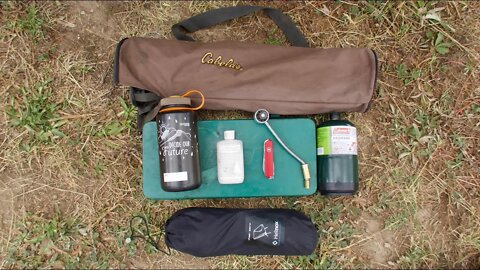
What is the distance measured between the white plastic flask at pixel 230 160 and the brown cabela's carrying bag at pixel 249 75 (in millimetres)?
212

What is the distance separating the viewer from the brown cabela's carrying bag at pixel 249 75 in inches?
97.4

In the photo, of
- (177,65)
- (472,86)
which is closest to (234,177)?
(177,65)

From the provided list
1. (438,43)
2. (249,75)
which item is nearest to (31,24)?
(249,75)

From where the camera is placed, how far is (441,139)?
9.07 feet

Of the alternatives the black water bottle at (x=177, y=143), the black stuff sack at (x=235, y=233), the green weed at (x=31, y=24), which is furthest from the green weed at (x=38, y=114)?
the black stuff sack at (x=235, y=233)

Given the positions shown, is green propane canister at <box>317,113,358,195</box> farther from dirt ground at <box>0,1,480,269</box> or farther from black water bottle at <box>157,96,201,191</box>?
black water bottle at <box>157,96,201,191</box>

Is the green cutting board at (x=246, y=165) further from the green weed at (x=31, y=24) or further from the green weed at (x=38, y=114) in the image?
the green weed at (x=31, y=24)

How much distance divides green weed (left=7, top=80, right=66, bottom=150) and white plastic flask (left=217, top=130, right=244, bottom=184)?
1.06m

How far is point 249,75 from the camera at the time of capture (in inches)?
97.9

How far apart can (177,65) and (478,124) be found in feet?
6.32

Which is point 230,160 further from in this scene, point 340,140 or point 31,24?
point 31,24

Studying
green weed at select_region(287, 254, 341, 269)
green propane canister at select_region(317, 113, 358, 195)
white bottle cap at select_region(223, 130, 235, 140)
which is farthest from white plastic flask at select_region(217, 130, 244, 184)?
green weed at select_region(287, 254, 341, 269)

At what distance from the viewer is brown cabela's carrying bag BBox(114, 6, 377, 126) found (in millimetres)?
2475

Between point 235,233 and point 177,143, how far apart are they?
650 millimetres
